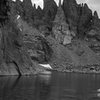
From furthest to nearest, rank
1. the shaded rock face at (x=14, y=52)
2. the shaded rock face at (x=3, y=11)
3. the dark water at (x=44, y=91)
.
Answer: the shaded rock face at (x=14, y=52), the shaded rock face at (x=3, y=11), the dark water at (x=44, y=91)

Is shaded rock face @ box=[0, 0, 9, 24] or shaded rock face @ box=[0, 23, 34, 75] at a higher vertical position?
shaded rock face @ box=[0, 0, 9, 24]

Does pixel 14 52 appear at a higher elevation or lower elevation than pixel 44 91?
lower

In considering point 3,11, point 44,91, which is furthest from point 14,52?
point 44,91

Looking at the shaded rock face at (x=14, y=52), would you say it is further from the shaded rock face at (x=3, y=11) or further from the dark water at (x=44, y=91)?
the dark water at (x=44, y=91)

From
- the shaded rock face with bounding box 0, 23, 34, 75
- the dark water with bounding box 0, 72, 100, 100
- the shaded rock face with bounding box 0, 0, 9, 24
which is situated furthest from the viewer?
the shaded rock face with bounding box 0, 23, 34, 75

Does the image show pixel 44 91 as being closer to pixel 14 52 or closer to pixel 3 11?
pixel 3 11

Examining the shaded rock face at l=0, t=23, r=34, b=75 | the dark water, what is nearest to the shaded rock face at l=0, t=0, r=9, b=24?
the shaded rock face at l=0, t=23, r=34, b=75

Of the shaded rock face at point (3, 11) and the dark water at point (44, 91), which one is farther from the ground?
the shaded rock face at point (3, 11)

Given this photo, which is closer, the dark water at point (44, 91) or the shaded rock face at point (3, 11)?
the dark water at point (44, 91)

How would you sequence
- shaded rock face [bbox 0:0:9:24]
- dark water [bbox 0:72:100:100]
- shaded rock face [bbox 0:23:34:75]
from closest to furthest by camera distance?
dark water [bbox 0:72:100:100] → shaded rock face [bbox 0:0:9:24] → shaded rock face [bbox 0:23:34:75]

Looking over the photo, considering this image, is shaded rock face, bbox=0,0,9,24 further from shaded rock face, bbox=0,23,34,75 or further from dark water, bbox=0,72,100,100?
dark water, bbox=0,72,100,100

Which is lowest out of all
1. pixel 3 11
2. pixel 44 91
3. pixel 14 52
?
pixel 14 52

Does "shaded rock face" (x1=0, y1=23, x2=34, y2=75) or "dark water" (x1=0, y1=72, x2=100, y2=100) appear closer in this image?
"dark water" (x1=0, y1=72, x2=100, y2=100)

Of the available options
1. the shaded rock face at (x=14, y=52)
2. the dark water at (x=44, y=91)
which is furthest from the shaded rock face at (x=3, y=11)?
the dark water at (x=44, y=91)
